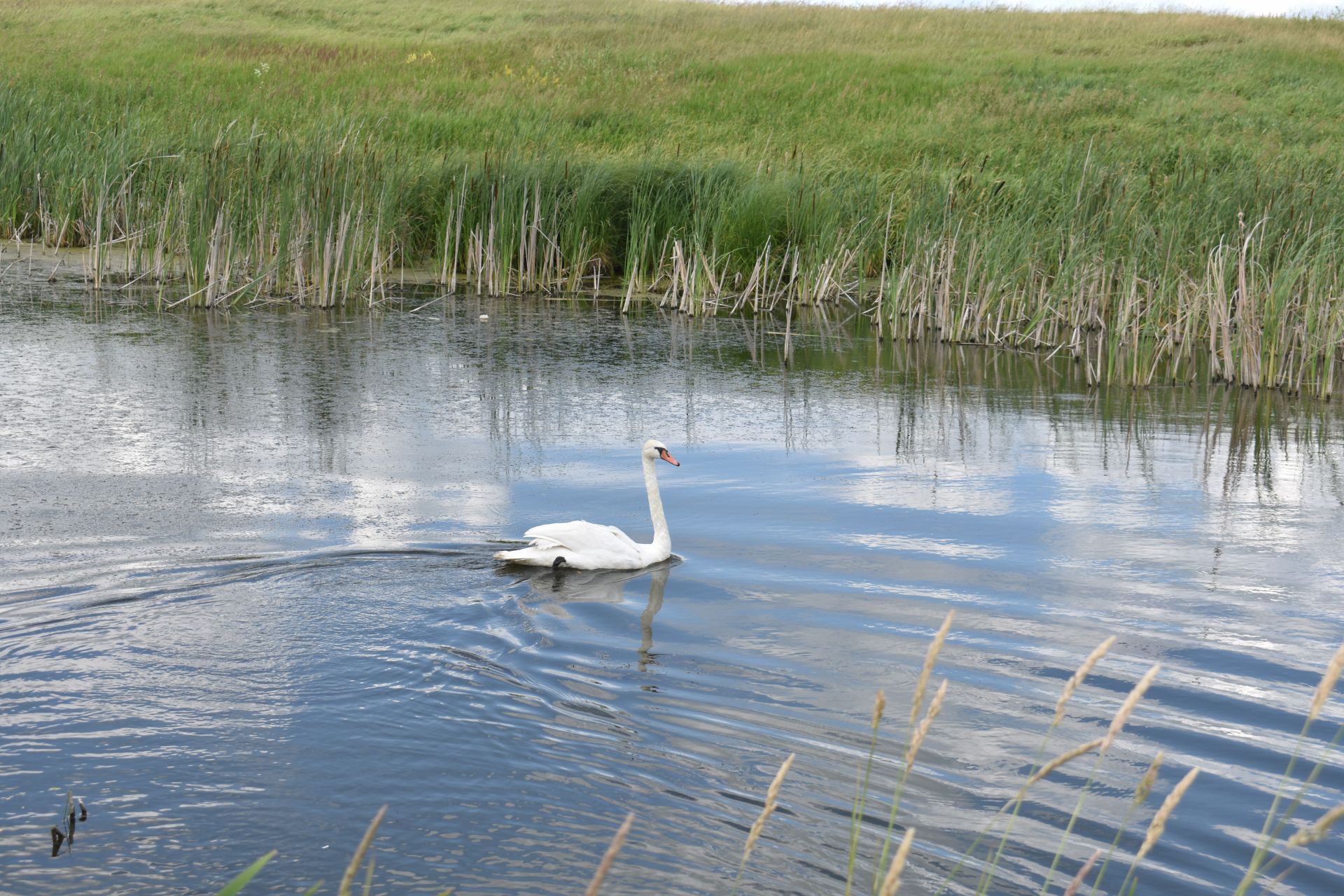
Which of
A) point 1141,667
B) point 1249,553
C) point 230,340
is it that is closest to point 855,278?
point 230,340

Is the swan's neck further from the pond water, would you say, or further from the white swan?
the pond water

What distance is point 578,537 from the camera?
18.2 feet

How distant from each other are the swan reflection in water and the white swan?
5cm

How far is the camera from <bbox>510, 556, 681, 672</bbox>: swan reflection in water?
206 inches

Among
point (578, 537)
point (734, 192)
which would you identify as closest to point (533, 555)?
point (578, 537)

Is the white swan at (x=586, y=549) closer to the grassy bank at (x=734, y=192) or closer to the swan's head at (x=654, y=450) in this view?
the swan's head at (x=654, y=450)

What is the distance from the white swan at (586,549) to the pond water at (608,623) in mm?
98

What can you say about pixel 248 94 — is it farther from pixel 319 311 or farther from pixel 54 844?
pixel 54 844

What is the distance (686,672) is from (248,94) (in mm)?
22664

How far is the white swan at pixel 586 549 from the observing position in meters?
5.52

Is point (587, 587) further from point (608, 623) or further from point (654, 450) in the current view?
point (654, 450)

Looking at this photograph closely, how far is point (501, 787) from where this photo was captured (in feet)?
11.8

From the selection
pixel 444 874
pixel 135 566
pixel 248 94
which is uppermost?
pixel 248 94

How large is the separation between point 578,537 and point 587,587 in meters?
0.22
